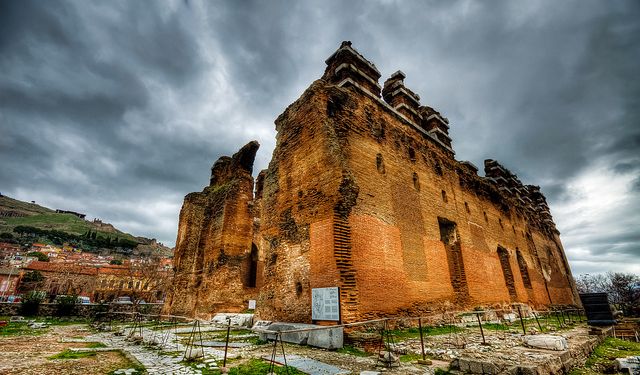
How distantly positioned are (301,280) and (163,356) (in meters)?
3.96

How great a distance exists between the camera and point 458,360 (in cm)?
475

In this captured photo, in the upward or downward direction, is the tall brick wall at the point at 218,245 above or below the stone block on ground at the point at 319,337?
above

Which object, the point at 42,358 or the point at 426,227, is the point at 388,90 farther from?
the point at 42,358

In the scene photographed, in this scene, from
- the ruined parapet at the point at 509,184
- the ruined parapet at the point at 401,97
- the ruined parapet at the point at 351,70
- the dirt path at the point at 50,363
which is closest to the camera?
the dirt path at the point at 50,363

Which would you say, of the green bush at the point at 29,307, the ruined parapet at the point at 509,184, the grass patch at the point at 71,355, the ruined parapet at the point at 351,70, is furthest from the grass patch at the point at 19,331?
the ruined parapet at the point at 509,184

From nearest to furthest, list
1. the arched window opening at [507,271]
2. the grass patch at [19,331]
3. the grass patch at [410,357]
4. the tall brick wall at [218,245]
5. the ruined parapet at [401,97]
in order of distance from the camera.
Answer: the grass patch at [410,357]
the grass patch at [19,331]
the tall brick wall at [218,245]
the ruined parapet at [401,97]
the arched window opening at [507,271]

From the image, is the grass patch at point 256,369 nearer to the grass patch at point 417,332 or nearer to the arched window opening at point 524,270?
the grass patch at point 417,332

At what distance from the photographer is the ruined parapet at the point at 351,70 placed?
12203mm

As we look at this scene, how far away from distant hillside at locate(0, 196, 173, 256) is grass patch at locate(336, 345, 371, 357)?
101760 mm

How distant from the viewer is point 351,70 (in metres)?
12.2

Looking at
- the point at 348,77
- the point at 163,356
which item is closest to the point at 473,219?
the point at 348,77

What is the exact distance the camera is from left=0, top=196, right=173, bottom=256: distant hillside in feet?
386

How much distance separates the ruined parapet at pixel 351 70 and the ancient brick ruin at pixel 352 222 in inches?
2.3

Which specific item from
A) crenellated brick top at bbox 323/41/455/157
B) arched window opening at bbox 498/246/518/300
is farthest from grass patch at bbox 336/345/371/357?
arched window opening at bbox 498/246/518/300
